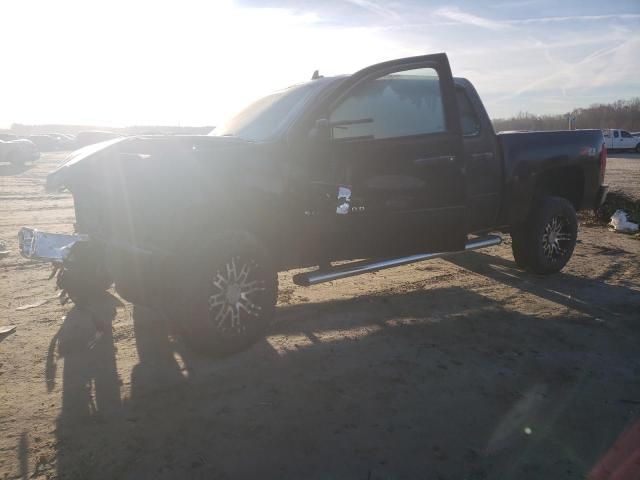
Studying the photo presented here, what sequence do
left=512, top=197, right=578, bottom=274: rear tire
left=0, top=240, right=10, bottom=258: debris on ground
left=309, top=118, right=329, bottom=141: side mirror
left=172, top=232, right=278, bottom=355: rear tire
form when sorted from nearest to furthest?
left=172, top=232, right=278, bottom=355: rear tire
left=309, top=118, right=329, bottom=141: side mirror
left=512, top=197, right=578, bottom=274: rear tire
left=0, top=240, right=10, bottom=258: debris on ground

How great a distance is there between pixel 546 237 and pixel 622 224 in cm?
395

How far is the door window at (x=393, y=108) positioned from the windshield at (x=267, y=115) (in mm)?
422

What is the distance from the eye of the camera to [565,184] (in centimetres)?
641

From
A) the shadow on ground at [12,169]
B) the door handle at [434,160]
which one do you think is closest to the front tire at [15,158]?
the shadow on ground at [12,169]

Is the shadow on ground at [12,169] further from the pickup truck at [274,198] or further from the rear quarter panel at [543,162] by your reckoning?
the rear quarter panel at [543,162]

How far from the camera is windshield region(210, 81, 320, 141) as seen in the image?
4426 millimetres

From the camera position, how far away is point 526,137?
5832mm

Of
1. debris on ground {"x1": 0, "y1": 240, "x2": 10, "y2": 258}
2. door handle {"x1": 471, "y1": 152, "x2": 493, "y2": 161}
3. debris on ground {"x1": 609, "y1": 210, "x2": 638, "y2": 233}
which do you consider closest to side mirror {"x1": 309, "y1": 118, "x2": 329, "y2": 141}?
door handle {"x1": 471, "y1": 152, "x2": 493, "y2": 161}

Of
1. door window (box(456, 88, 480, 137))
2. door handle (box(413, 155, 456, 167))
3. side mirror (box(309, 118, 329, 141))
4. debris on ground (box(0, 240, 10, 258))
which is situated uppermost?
door window (box(456, 88, 480, 137))

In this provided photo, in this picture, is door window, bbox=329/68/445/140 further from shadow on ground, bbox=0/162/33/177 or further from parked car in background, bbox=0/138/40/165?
parked car in background, bbox=0/138/40/165

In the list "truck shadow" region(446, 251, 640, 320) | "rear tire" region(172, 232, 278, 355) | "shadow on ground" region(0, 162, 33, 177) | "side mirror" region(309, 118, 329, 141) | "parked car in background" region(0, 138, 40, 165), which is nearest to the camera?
"rear tire" region(172, 232, 278, 355)

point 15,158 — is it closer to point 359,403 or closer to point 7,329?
point 7,329

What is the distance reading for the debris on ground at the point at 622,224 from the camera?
895cm

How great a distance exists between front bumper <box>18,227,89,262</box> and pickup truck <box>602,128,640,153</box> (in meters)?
39.9
